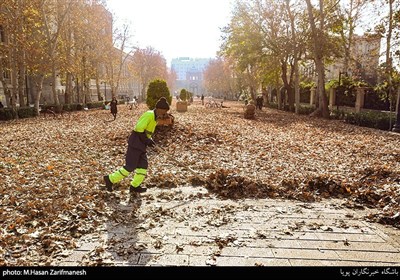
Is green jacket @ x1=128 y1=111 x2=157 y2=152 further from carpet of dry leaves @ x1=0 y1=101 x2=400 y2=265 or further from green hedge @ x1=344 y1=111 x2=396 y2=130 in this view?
green hedge @ x1=344 y1=111 x2=396 y2=130

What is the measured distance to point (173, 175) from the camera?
6789mm

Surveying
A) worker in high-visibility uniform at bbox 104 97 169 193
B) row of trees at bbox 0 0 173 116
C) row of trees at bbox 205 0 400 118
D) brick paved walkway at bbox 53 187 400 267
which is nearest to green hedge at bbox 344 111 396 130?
row of trees at bbox 205 0 400 118

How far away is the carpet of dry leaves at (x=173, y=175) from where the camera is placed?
4.09 meters

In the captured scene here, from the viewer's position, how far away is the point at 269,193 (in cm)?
566

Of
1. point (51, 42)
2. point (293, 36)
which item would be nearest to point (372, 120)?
point (293, 36)

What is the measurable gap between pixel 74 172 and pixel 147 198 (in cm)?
262

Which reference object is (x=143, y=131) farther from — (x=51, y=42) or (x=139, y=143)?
(x=51, y=42)

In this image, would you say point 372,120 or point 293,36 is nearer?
point 372,120

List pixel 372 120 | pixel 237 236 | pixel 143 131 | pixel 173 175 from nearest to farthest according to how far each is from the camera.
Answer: pixel 237 236 → pixel 143 131 → pixel 173 175 → pixel 372 120

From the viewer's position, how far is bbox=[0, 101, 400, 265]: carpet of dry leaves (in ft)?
13.4

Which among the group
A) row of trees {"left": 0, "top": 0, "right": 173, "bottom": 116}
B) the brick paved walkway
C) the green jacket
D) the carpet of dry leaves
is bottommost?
the brick paved walkway

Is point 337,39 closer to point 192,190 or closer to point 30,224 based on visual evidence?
point 192,190

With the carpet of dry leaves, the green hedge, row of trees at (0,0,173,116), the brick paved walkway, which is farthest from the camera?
row of trees at (0,0,173,116)

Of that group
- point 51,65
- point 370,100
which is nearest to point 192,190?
point 370,100
